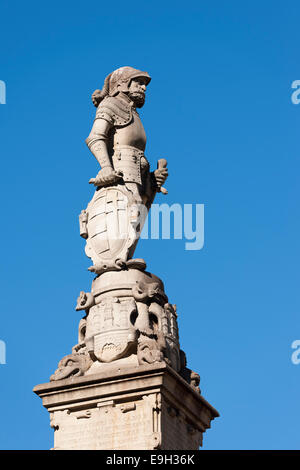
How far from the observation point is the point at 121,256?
91.3 feet

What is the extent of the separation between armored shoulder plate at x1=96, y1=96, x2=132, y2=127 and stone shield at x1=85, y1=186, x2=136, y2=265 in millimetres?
1827

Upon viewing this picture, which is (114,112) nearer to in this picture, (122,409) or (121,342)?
(121,342)

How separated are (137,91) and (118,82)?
1.87ft

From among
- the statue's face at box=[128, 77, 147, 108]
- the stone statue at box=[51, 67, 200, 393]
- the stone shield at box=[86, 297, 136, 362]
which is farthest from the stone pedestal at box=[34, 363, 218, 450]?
the statue's face at box=[128, 77, 147, 108]

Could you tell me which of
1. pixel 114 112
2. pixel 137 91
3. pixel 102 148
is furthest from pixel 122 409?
pixel 137 91

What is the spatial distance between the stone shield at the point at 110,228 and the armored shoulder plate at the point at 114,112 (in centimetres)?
183

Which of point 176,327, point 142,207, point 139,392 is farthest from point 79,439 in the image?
point 142,207

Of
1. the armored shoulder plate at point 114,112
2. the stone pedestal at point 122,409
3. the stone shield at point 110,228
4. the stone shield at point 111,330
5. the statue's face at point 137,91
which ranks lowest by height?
the stone pedestal at point 122,409

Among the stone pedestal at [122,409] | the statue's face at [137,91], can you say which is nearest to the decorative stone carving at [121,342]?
the stone pedestal at [122,409]

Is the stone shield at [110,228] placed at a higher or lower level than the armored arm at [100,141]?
lower

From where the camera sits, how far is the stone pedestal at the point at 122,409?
2547 centimetres

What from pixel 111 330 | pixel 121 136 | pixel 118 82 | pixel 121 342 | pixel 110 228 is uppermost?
pixel 118 82

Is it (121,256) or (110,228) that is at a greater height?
(110,228)

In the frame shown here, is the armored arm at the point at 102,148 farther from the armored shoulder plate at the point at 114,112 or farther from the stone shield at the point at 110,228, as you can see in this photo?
the stone shield at the point at 110,228
